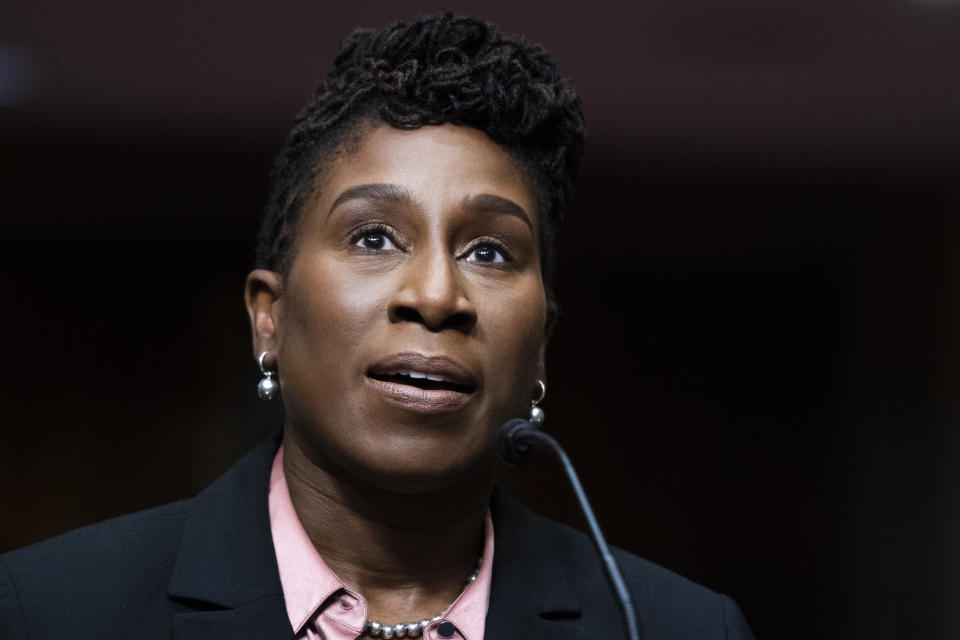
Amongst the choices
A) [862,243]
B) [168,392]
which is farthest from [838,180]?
[168,392]

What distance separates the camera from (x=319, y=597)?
153cm

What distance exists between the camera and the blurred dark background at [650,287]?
3.00 meters

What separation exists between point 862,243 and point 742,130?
0.69 meters

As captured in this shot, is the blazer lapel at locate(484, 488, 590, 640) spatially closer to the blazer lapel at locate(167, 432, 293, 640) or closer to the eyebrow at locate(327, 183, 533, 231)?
the blazer lapel at locate(167, 432, 293, 640)

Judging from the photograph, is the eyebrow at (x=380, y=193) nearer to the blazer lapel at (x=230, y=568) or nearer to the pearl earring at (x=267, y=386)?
the pearl earring at (x=267, y=386)

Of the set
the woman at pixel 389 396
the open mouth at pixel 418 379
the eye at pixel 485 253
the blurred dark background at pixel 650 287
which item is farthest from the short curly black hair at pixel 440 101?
the blurred dark background at pixel 650 287

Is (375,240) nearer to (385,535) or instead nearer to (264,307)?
(264,307)

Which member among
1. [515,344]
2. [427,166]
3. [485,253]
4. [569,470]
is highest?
[427,166]

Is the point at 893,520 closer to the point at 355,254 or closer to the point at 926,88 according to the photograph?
the point at 926,88

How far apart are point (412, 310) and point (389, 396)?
11 cm

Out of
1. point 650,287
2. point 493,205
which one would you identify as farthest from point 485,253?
point 650,287

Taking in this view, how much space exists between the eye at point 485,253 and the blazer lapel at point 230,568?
1.41 ft

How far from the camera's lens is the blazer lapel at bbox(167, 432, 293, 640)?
1.48 metres

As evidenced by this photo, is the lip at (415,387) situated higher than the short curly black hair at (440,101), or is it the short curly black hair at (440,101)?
the short curly black hair at (440,101)
